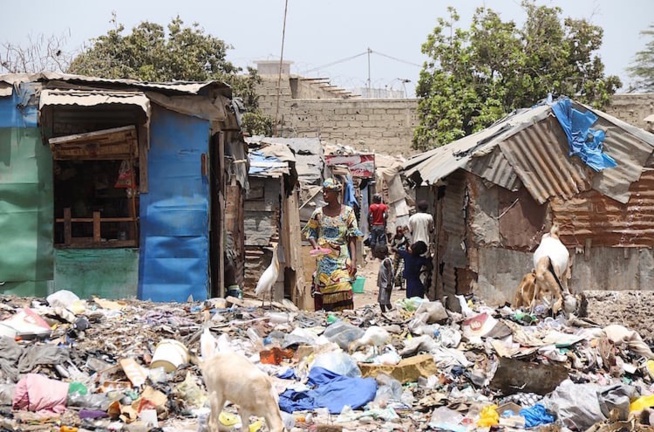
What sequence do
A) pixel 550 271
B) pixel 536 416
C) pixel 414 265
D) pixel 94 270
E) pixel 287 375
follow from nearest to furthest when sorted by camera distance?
pixel 536 416, pixel 287 375, pixel 550 271, pixel 94 270, pixel 414 265

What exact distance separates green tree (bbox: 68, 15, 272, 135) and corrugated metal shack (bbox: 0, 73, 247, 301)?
15.2 m

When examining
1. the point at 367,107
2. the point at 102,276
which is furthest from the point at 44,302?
the point at 367,107

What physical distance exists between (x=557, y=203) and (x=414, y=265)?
202cm

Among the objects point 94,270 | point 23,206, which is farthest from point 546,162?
point 23,206

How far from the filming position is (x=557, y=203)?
12672mm

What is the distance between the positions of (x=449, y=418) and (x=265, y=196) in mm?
9170

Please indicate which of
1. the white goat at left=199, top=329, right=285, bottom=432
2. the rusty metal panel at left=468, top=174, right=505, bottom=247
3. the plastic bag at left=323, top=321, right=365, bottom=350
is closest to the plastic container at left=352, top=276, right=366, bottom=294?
the rusty metal panel at left=468, top=174, right=505, bottom=247

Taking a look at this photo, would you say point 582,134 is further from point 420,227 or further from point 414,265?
point 414,265

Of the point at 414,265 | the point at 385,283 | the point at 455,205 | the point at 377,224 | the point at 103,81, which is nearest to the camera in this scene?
the point at 103,81

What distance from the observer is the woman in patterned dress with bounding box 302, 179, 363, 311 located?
10336mm

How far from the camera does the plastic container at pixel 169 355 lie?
22.9 feet

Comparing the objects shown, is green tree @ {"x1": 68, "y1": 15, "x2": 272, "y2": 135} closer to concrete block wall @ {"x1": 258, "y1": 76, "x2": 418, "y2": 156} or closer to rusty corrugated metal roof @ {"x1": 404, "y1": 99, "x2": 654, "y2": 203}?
concrete block wall @ {"x1": 258, "y1": 76, "x2": 418, "y2": 156}

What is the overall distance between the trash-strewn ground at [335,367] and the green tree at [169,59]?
1755 centimetres

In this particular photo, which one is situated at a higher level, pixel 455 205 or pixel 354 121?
pixel 354 121
